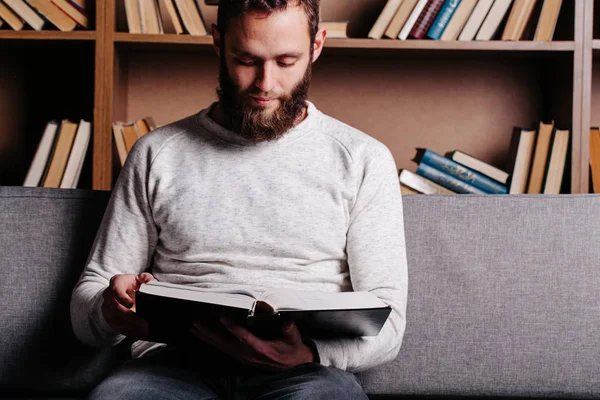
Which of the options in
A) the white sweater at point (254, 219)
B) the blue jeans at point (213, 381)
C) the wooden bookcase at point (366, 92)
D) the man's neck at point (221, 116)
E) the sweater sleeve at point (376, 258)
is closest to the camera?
the blue jeans at point (213, 381)

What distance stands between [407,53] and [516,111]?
44 cm

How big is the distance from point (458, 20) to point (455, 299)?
971mm

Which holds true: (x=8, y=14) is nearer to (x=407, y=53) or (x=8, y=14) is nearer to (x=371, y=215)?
(x=407, y=53)

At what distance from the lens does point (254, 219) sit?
119cm

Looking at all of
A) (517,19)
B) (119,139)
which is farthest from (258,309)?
(517,19)

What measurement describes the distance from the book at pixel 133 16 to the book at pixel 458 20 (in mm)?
897

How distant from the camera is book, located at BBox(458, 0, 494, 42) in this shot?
6.12ft

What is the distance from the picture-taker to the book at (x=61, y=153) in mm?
1882

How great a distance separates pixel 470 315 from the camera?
1.24 m

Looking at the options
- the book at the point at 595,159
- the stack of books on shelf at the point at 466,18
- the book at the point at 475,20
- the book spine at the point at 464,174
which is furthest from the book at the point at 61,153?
the book at the point at 595,159

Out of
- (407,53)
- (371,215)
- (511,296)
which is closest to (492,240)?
(511,296)

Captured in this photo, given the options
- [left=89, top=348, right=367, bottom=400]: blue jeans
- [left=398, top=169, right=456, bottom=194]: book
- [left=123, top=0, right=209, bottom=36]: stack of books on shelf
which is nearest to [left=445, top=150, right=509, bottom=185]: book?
[left=398, top=169, right=456, bottom=194]: book

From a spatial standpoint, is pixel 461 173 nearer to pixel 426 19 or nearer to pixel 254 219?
pixel 426 19

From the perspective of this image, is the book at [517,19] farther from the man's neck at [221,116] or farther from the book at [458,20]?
the man's neck at [221,116]
